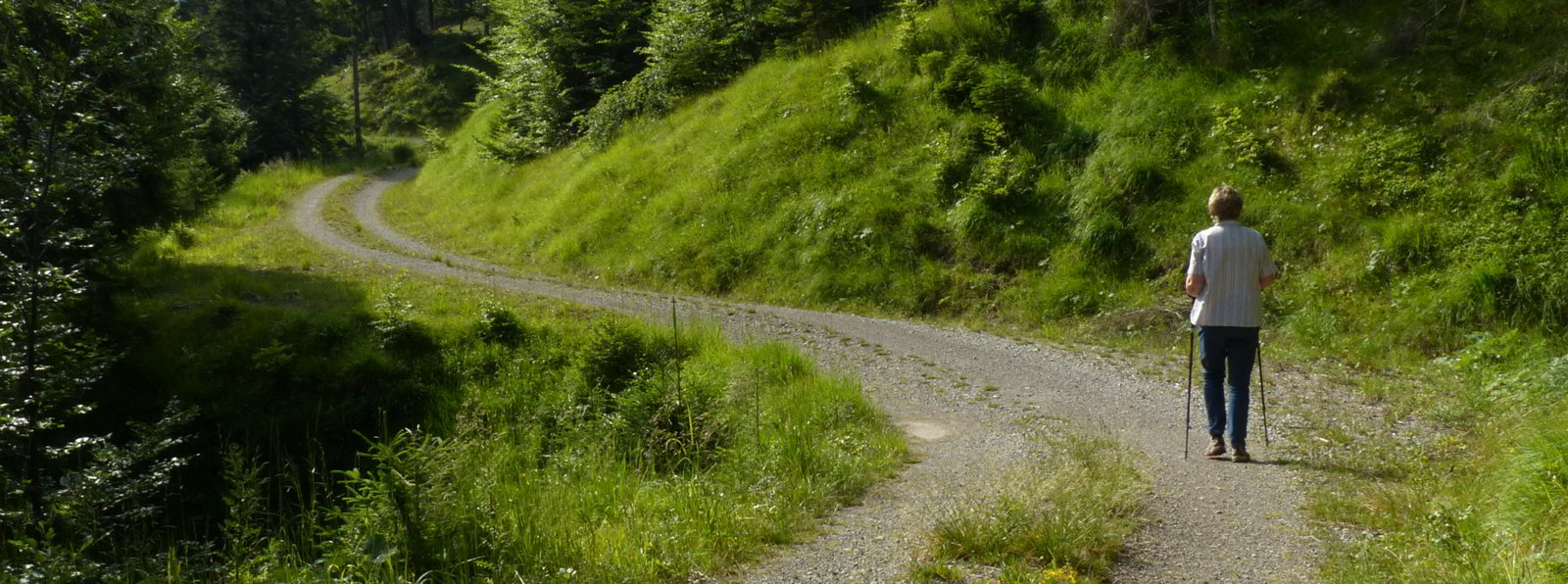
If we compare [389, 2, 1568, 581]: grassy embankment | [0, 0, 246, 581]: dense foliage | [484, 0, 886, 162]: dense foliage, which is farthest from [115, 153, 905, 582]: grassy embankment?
[484, 0, 886, 162]: dense foliage

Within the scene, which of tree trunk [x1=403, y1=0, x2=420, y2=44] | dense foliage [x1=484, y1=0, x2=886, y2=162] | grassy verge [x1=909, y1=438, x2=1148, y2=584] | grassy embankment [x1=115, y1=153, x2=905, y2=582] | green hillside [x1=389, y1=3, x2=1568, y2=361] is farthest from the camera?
tree trunk [x1=403, y1=0, x2=420, y2=44]

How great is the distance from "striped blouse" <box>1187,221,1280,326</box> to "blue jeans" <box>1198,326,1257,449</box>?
0.10 m

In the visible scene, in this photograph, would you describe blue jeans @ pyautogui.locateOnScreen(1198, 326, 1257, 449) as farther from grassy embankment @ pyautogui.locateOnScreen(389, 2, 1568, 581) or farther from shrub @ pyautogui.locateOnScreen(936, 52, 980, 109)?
shrub @ pyautogui.locateOnScreen(936, 52, 980, 109)

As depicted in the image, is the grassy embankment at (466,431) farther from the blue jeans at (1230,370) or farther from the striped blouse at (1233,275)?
the striped blouse at (1233,275)

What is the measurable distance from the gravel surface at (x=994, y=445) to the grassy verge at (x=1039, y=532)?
13 cm

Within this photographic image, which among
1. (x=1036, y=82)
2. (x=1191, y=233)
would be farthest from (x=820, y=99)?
(x=1191, y=233)

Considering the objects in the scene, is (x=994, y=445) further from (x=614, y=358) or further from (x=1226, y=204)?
(x=614, y=358)

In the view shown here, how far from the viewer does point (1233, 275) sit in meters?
6.50

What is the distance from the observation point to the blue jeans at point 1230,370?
6.55 m

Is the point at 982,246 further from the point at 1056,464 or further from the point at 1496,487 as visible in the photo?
the point at 1496,487

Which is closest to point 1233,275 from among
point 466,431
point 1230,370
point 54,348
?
point 1230,370

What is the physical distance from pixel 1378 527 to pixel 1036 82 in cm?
1330

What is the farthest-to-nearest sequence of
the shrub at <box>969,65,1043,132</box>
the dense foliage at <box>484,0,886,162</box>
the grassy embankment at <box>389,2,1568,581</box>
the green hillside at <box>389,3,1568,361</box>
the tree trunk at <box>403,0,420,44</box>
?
the tree trunk at <box>403,0,420,44</box>
the dense foliage at <box>484,0,886,162</box>
the shrub at <box>969,65,1043,132</box>
the green hillside at <box>389,3,1568,361</box>
the grassy embankment at <box>389,2,1568,581</box>

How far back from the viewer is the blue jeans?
6.55m
